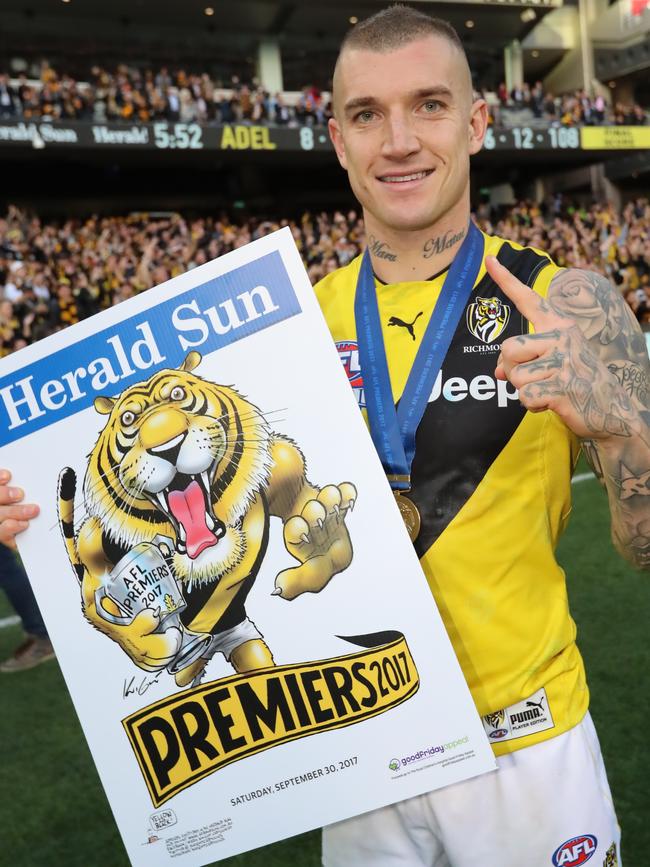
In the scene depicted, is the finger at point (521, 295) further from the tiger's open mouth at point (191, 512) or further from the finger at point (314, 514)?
the tiger's open mouth at point (191, 512)

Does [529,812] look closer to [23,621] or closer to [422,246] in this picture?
[422,246]

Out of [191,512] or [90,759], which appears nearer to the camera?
[191,512]

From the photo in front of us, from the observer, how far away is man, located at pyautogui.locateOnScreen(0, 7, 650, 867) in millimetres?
1288

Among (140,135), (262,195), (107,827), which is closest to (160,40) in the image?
(262,195)

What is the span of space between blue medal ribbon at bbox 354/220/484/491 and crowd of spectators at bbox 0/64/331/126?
17.0 meters

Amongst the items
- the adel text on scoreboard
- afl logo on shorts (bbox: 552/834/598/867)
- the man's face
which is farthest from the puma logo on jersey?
the adel text on scoreboard

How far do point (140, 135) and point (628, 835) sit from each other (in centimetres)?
1751

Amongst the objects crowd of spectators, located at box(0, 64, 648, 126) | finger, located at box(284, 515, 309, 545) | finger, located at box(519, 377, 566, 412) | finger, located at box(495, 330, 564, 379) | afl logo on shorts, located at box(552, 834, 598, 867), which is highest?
crowd of spectators, located at box(0, 64, 648, 126)

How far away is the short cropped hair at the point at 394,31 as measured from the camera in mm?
1332

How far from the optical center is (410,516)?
51.5 inches

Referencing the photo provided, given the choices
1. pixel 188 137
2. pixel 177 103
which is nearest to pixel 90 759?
pixel 188 137

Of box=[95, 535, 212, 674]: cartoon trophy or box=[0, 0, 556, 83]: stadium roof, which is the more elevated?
box=[0, 0, 556, 83]: stadium roof

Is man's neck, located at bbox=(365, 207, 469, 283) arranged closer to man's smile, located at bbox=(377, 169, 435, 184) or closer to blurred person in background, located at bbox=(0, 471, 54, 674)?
man's smile, located at bbox=(377, 169, 435, 184)

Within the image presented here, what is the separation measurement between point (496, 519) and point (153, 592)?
1.71ft
